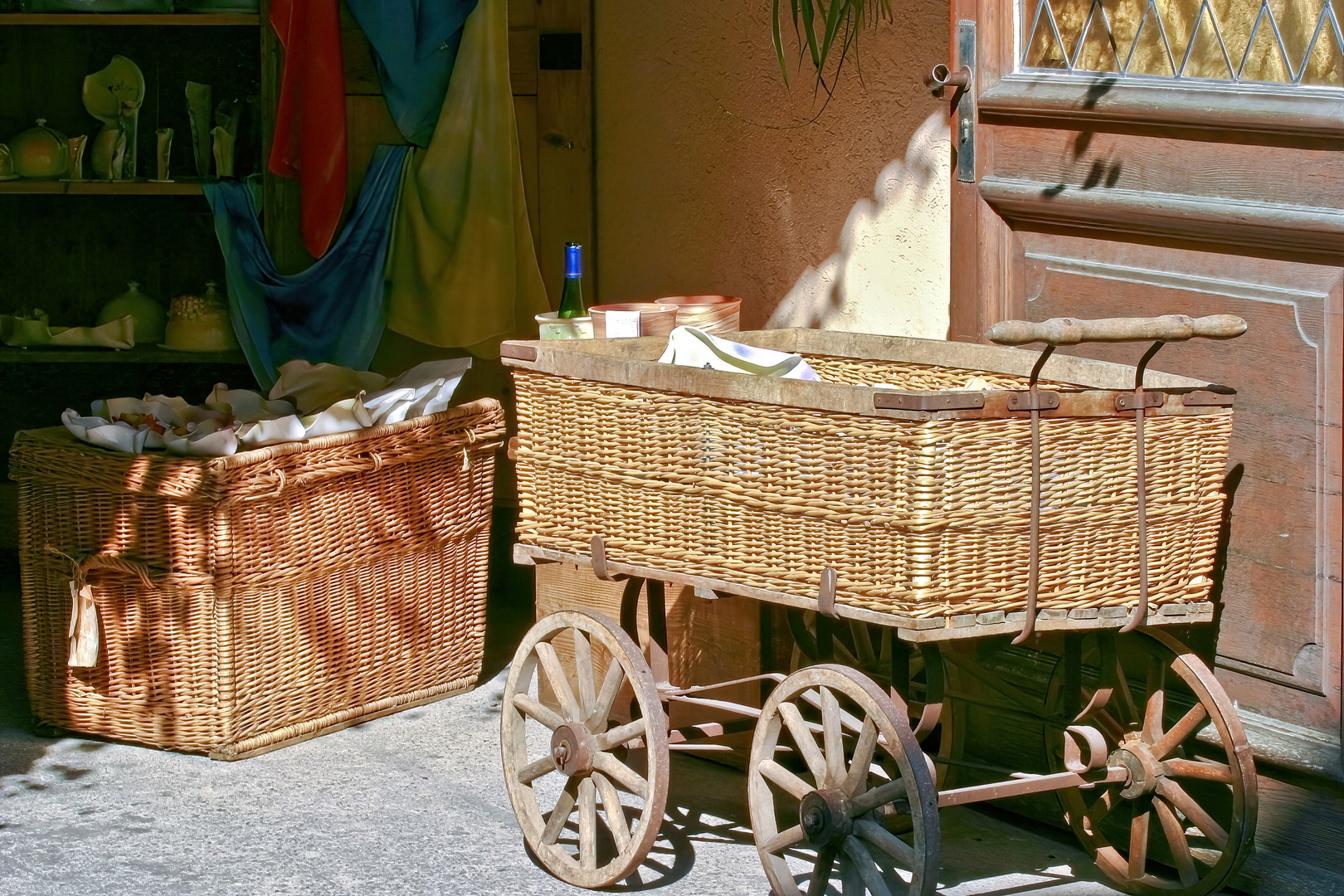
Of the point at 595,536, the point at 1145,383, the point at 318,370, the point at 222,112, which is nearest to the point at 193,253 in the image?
the point at 222,112

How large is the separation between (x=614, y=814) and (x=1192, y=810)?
1092 millimetres

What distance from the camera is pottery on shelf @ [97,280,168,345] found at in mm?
5828

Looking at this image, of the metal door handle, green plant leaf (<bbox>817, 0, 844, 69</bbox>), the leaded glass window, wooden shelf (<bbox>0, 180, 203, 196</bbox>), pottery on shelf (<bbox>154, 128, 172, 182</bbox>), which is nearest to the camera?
the leaded glass window

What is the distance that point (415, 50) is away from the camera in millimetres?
5234

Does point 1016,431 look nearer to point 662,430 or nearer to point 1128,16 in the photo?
point 662,430

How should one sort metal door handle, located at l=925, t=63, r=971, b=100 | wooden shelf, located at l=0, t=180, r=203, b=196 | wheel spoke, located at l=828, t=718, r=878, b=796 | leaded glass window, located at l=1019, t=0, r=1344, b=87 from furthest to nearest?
wooden shelf, located at l=0, t=180, r=203, b=196
metal door handle, located at l=925, t=63, r=971, b=100
leaded glass window, located at l=1019, t=0, r=1344, b=87
wheel spoke, located at l=828, t=718, r=878, b=796

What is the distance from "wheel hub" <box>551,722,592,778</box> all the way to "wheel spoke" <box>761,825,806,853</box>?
43cm

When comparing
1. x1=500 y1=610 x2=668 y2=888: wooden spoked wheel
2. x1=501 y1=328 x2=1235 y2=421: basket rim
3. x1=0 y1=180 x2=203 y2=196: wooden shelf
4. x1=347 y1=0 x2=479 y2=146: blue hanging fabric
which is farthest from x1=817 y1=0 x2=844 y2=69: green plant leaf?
x1=0 y1=180 x2=203 y2=196: wooden shelf

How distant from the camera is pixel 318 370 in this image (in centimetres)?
469

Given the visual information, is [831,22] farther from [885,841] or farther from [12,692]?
[12,692]

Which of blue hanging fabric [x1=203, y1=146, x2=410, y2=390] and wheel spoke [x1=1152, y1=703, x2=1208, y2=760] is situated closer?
wheel spoke [x1=1152, y1=703, x2=1208, y2=760]

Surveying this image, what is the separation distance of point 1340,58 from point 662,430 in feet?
4.53

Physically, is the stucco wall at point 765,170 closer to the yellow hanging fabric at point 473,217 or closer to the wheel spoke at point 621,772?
the yellow hanging fabric at point 473,217

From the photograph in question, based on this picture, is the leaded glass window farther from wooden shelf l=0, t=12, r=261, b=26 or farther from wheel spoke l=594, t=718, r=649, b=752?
wooden shelf l=0, t=12, r=261, b=26
